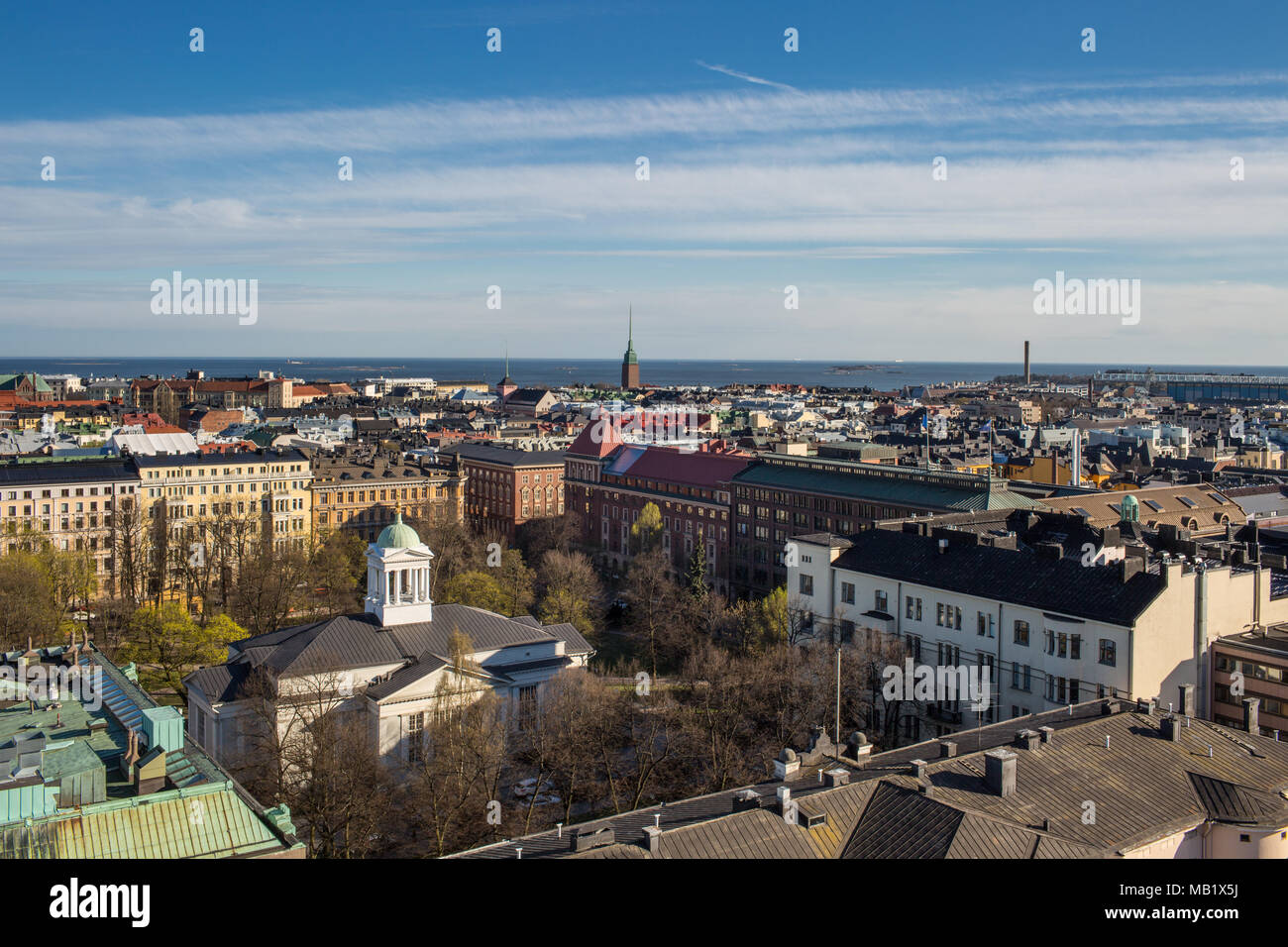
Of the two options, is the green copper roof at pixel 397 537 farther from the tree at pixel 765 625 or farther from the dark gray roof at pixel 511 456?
the dark gray roof at pixel 511 456

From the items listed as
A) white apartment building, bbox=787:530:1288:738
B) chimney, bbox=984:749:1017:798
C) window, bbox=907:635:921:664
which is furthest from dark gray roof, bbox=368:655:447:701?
chimney, bbox=984:749:1017:798

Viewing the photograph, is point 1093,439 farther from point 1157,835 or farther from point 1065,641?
point 1157,835

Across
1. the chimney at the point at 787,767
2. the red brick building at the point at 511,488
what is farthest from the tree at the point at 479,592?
the red brick building at the point at 511,488

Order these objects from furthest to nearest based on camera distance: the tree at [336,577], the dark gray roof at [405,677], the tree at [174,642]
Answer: the tree at [336,577] → the tree at [174,642] → the dark gray roof at [405,677]

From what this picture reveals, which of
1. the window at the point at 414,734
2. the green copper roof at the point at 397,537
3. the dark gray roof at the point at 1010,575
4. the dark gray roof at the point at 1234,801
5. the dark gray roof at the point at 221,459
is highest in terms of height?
the dark gray roof at the point at 221,459

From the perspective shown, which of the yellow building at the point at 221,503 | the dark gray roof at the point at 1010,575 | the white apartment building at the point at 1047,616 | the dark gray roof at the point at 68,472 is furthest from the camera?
the dark gray roof at the point at 68,472
